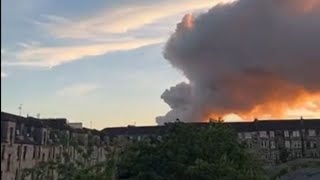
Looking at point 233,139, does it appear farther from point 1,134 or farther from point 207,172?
point 1,134

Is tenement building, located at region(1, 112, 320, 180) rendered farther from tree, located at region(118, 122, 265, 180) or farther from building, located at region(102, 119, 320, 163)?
tree, located at region(118, 122, 265, 180)

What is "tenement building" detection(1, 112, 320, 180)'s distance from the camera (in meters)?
58.3

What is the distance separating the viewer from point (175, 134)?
125 ft

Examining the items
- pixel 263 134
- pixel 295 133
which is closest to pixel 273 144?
pixel 263 134

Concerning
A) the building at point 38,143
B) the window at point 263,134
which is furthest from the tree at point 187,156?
the window at point 263,134

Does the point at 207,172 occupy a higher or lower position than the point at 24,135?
lower

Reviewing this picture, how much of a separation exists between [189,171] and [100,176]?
689 cm

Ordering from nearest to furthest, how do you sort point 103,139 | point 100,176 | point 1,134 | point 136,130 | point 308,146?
1. point 1,134
2. point 100,176
3. point 103,139
4. point 308,146
5. point 136,130

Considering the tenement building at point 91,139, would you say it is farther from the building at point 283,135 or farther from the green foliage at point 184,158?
the green foliage at point 184,158

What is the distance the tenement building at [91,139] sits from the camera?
58.3 metres

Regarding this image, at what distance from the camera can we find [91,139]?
285 feet

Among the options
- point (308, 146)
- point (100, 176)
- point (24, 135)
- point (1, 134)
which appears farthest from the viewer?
point (308, 146)

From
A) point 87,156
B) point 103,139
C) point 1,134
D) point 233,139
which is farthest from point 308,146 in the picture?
point 1,134

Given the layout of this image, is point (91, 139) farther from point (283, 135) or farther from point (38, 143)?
point (283, 135)
